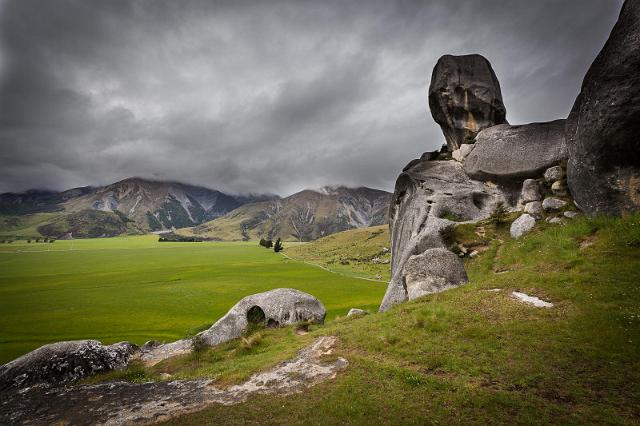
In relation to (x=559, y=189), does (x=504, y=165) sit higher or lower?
higher

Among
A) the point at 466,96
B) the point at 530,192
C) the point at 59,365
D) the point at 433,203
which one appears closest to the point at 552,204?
the point at 530,192

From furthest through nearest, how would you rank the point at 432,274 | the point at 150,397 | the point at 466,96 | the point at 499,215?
the point at 466,96 < the point at 499,215 < the point at 432,274 < the point at 150,397

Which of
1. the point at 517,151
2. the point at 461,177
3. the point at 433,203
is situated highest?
the point at 517,151

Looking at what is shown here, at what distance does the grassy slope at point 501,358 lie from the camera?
10508 millimetres

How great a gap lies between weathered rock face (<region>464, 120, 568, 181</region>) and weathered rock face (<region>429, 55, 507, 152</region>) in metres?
7.48

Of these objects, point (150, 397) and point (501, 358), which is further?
point (150, 397)

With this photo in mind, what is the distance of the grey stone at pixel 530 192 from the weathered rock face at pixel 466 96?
1929 centimetres

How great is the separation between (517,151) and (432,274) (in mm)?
27541

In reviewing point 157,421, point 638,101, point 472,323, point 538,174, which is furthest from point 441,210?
point 157,421

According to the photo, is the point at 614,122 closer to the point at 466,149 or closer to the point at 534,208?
the point at 534,208

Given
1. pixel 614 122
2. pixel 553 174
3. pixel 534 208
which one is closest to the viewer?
pixel 614 122

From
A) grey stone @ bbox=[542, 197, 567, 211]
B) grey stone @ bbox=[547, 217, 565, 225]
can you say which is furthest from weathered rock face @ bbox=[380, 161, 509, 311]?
grey stone @ bbox=[547, 217, 565, 225]

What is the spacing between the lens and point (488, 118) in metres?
56.5

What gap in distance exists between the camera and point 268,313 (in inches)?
1385
